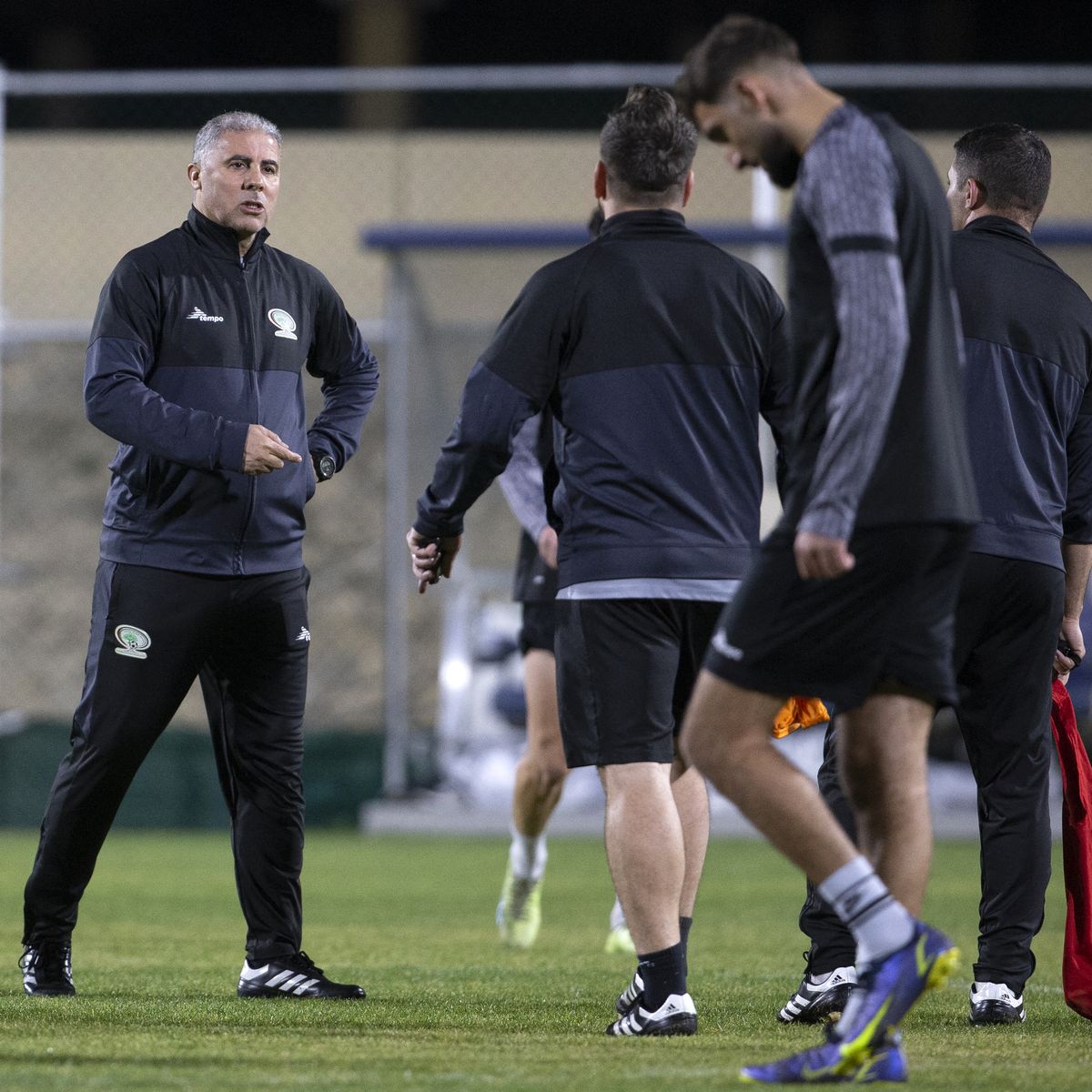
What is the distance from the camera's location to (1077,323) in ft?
13.2

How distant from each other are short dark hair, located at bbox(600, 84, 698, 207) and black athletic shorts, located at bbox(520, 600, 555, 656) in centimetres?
214

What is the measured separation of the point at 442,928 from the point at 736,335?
10.1 ft

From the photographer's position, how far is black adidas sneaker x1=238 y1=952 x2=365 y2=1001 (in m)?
4.25

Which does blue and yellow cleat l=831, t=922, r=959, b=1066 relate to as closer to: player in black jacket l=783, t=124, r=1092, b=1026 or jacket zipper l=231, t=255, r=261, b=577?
player in black jacket l=783, t=124, r=1092, b=1026

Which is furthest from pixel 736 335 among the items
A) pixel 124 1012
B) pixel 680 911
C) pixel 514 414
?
pixel 124 1012

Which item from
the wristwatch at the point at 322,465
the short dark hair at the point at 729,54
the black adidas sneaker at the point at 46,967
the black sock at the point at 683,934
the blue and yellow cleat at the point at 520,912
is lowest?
the blue and yellow cleat at the point at 520,912

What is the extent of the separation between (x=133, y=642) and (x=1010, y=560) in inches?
77.7

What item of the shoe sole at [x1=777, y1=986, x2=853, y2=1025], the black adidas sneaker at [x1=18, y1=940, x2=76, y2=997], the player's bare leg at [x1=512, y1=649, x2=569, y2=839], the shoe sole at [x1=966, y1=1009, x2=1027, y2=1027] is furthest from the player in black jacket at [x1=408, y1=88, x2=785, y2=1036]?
the player's bare leg at [x1=512, y1=649, x2=569, y2=839]

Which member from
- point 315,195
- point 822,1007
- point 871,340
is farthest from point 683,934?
point 315,195

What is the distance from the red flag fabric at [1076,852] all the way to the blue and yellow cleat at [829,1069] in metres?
1.08

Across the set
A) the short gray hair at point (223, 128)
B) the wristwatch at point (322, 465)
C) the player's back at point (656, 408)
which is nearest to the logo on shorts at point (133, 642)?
the wristwatch at point (322, 465)

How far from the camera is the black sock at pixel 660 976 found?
3.63m

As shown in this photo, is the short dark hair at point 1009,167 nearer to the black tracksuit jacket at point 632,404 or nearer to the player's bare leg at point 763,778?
the black tracksuit jacket at point 632,404

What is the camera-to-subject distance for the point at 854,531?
3.02 metres
